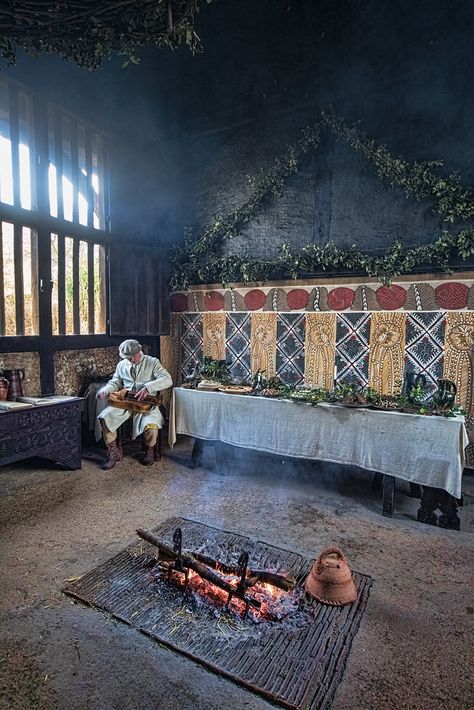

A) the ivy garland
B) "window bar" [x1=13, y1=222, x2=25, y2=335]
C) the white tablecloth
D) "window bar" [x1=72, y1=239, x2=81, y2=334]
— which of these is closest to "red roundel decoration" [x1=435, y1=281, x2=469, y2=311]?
the ivy garland

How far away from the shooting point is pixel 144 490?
183 inches

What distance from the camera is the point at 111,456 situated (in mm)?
5453

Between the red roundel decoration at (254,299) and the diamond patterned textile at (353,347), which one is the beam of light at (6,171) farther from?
the diamond patterned textile at (353,347)

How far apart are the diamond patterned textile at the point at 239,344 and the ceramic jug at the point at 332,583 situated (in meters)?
4.37

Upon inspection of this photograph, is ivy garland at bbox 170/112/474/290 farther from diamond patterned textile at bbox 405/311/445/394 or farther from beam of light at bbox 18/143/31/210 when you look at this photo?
beam of light at bbox 18/143/31/210

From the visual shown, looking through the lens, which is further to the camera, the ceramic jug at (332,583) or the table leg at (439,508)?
the table leg at (439,508)

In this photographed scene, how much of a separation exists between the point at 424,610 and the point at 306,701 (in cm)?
116

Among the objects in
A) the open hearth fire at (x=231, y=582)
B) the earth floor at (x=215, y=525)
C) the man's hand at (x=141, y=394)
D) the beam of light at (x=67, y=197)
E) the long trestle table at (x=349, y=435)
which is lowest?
the earth floor at (x=215, y=525)

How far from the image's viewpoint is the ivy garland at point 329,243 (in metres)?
5.41

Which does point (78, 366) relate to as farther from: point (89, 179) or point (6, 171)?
point (89, 179)

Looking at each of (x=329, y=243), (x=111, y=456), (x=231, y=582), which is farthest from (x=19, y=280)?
(x=231, y=582)

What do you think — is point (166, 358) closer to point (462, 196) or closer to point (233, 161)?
point (233, 161)

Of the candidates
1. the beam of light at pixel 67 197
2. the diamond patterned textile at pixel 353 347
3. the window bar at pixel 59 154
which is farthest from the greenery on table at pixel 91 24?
the diamond patterned textile at pixel 353 347

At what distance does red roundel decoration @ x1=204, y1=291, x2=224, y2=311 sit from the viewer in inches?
284
